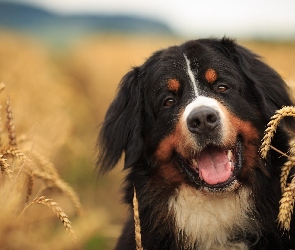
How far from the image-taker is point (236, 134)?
3504mm

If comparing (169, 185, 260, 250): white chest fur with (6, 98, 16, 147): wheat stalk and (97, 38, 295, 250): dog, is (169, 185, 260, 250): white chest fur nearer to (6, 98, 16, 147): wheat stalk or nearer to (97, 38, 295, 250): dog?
(97, 38, 295, 250): dog

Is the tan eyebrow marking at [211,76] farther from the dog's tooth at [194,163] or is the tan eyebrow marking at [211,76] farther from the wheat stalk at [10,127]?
the wheat stalk at [10,127]

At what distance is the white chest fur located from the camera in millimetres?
3590

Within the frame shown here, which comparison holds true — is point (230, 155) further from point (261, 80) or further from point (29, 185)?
point (29, 185)

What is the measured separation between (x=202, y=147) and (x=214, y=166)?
159 millimetres

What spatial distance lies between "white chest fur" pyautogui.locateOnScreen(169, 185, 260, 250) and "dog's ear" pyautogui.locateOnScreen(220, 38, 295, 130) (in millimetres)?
585

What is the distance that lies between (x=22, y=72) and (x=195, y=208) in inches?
194

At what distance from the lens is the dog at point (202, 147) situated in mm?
3500

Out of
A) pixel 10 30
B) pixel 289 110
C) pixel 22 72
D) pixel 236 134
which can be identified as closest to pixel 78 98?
pixel 22 72

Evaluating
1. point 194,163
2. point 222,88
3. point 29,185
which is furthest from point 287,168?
point 29,185

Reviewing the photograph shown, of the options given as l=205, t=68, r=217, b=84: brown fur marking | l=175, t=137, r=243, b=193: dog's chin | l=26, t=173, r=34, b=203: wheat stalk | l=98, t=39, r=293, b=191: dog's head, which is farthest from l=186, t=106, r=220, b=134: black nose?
l=26, t=173, r=34, b=203: wheat stalk

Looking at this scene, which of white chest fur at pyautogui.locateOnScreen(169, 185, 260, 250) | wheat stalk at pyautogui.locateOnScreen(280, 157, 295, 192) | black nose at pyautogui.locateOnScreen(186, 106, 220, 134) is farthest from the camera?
white chest fur at pyautogui.locateOnScreen(169, 185, 260, 250)

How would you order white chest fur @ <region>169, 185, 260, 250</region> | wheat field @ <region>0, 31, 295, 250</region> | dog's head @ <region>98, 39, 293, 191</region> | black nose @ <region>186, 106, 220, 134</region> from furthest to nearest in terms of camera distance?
white chest fur @ <region>169, 185, 260, 250</region>
dog's head @ <region>98, 39, 293, 191</region>
black nose @ <region>186, 106, 220, 134</region>
wheat field @ <region>0, 31, 295, 250</region>

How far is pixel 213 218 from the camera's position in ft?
12.0
